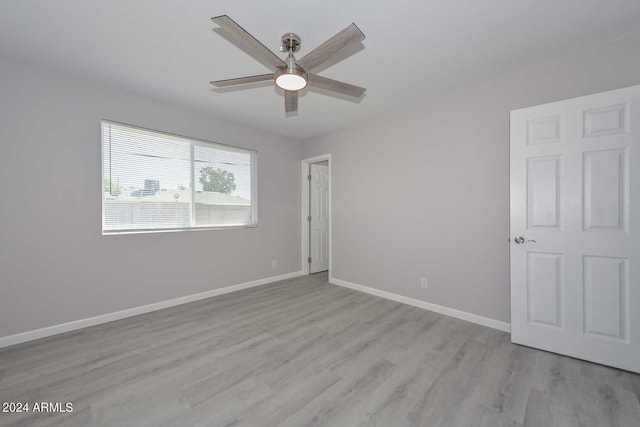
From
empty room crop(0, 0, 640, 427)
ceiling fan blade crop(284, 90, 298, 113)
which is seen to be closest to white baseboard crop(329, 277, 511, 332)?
empty room crop(0, 0, 640, 427)

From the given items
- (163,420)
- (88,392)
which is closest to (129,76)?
(88,392)

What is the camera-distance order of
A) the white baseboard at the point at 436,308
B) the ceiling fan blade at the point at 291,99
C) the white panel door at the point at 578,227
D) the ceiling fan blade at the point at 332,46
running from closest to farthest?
1. the ceiling fan blade at the point at 332,46
2. the white panel door at the point at 578,227
3. the ceiling fan blade at the point at 291,99
4. the white baseboard at the point at 436,308

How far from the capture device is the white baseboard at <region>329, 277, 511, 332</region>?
2656 mm

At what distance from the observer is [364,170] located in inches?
153

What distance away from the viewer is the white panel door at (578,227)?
1.92 m

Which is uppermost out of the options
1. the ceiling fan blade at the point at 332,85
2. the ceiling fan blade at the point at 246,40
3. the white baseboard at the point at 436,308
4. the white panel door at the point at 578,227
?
the ceiling fan blade at the point at 246,40

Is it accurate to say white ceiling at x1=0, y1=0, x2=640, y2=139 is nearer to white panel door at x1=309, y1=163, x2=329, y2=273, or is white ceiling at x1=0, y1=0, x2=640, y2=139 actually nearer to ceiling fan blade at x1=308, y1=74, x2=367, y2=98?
ceiling fan blade at x1=308, y1=74, x2=367, y2=98

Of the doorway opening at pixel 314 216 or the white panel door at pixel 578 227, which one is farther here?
the doorway opening at pixel 314 216

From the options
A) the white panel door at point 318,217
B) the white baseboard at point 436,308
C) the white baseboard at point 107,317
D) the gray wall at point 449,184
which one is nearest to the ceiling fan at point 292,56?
the gray wall at point 449,184

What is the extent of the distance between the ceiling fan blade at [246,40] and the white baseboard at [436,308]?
3.01 meters

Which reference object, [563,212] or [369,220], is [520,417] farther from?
[369,220]

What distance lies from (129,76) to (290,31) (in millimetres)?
1819

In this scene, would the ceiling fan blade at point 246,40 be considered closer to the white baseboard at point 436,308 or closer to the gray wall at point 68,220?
the gray wall at point 68,220

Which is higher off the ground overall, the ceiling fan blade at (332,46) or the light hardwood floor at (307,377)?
the ceiling fan blade at (332,46)
